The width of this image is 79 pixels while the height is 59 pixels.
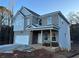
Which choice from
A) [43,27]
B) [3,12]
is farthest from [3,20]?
[43,27]

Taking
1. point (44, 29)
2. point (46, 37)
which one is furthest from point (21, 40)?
point (46, 37)

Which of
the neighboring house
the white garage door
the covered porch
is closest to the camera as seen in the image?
the white garage door

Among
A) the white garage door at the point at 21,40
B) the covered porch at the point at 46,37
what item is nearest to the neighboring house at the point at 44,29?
the covered porch at the point at 46,37

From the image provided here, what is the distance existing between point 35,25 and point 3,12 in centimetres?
270

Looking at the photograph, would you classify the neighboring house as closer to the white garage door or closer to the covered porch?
the covered porch

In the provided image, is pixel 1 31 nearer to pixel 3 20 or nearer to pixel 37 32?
pixel 3 20

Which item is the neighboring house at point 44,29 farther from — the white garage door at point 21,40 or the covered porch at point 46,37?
the white garage door at point 21,40

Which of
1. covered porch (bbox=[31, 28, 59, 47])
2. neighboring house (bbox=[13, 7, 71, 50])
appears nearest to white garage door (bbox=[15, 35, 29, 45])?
neighboring house (bbox=[13, 7, 71, 50])

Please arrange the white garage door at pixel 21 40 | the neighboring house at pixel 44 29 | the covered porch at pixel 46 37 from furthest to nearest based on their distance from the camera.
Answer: the covered porch at pixel 46 37, the neighboring house at pixel 44 29, the white garage door at pixel 21 40

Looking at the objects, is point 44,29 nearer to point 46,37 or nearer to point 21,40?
point 46,37

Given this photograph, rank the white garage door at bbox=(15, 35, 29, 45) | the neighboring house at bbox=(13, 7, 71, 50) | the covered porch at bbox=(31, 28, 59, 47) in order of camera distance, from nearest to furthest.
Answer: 1. the white garage door at bbox=(15, 35, 29, 45)
2. the neighboring house at bbox=(13, 7, 71, 50)
3. the covered porch at bbox=(31, 28, 59, 47)

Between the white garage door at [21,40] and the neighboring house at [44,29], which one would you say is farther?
the neighboring house at [44,29]

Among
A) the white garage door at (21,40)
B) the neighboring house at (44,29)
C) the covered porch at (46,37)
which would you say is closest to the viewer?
the white garage door at (21,40)

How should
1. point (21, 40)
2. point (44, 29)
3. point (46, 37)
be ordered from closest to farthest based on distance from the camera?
point (21, 40)
point (44, 29)
point (46, 37)
